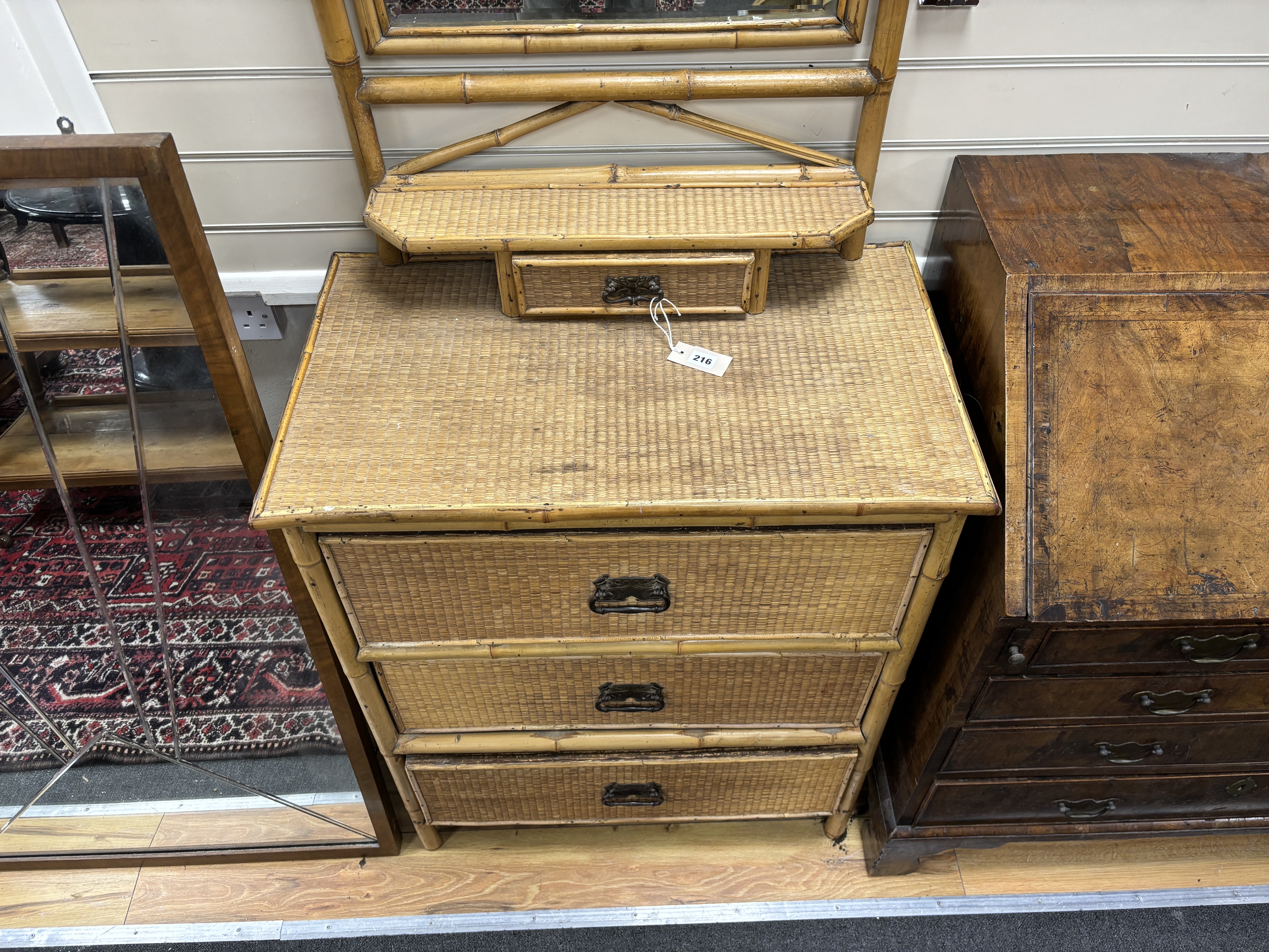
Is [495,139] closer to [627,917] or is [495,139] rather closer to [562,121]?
[562,121]

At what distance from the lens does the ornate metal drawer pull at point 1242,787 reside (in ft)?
4.17

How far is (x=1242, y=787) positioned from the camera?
1.29 meters

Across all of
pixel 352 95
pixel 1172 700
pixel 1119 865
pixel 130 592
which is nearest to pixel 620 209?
pixel 352 95

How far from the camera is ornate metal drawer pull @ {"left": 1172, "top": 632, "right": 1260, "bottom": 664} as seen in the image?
3.33 feet

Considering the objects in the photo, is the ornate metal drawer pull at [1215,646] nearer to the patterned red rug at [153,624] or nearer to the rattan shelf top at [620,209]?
the rattan shelf top at [620,209]

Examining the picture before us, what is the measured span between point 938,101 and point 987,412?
0.47 m

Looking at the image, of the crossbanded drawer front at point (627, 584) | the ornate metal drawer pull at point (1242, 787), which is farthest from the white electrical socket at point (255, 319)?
the ornate metal drawer pull at point (1242, 787)

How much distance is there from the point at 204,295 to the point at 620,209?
0.52m

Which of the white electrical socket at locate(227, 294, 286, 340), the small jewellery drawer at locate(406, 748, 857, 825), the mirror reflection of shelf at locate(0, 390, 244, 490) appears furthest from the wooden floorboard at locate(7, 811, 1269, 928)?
the white electrical socket at locate(227, 294, 286, 340)

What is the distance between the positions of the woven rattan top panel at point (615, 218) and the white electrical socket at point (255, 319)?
358mm

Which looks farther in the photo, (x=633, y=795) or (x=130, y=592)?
(x=633, y=795)

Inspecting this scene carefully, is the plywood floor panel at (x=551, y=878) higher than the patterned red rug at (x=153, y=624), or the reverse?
the patterned red rug at (x=153, y=624)

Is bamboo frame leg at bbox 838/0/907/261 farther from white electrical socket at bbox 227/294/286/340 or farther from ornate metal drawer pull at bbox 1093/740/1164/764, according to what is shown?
white electrical socket at bbox 227/294/286/340

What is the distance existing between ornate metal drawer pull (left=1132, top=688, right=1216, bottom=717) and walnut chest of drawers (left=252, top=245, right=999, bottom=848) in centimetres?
32
